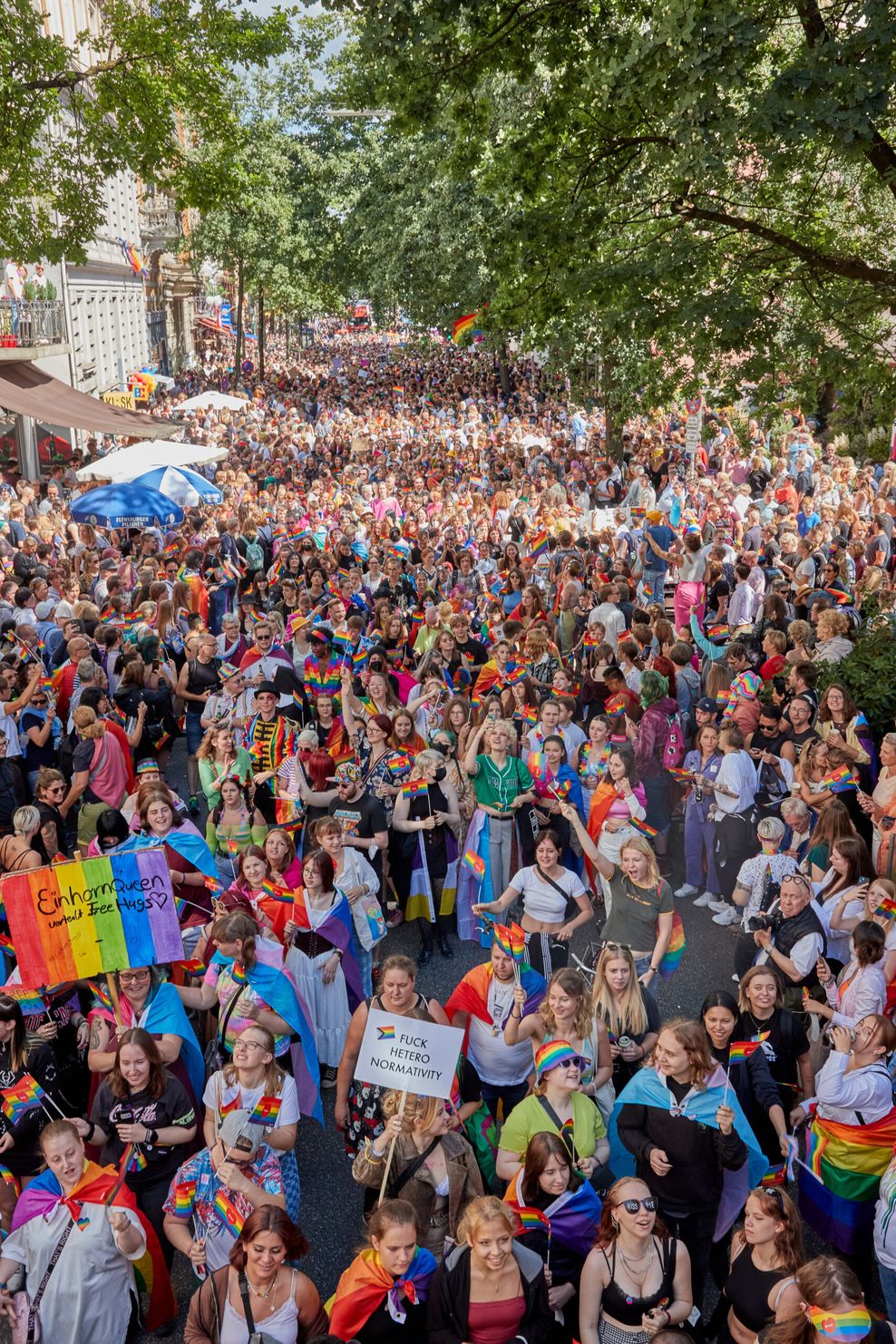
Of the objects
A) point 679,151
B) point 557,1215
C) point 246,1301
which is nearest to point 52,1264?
point 246,1301

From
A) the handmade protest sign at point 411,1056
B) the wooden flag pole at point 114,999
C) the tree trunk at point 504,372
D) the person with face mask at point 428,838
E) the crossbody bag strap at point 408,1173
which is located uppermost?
the handmade protest sign at point 411,1056

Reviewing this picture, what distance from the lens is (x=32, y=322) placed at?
28.5 m

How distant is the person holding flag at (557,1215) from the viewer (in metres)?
A: 4.68

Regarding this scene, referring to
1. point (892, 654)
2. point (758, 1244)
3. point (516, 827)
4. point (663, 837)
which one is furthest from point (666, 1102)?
point (892, 654)

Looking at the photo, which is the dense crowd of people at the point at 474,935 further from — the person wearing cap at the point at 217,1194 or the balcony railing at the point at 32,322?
the balcony railing at the point at 32,322

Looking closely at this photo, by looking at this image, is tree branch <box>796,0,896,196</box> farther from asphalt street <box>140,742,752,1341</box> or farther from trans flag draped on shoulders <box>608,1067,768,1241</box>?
trans flag draped on shoulders <box>608,1067,768,1241</box>

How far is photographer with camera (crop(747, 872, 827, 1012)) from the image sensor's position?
623 centimetres

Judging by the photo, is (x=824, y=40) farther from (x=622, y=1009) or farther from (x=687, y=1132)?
(x=687, y=1132)

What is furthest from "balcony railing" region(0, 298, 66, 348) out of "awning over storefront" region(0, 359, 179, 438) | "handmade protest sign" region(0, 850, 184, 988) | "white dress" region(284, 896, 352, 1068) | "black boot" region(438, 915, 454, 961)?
"handmade protest sign" region(0, 850, 184, 988)

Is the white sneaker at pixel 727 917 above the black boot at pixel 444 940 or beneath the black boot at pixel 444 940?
beneath

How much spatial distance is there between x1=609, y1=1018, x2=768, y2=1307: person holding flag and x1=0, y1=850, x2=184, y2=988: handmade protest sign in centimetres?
235

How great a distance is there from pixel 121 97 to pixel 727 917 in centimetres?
1216

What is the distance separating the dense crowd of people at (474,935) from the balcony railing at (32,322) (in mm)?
13019

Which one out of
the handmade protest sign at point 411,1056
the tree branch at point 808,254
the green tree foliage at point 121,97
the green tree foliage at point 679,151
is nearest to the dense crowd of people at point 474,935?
the handmade protest sign at point 411,1056
